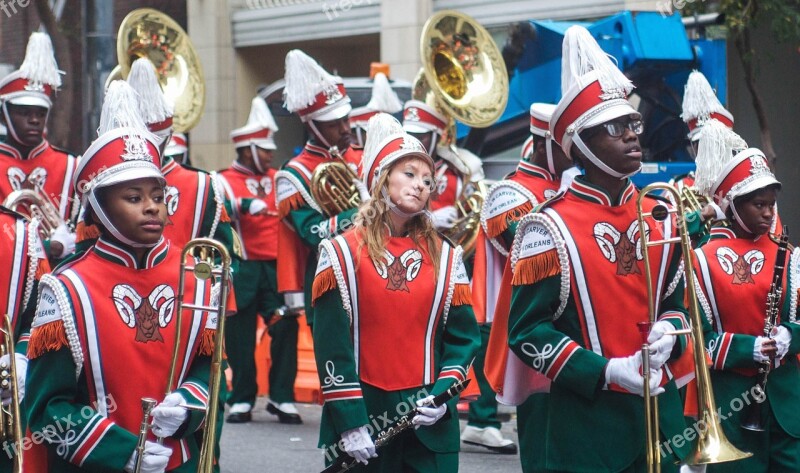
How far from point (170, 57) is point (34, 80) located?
142 centimetres

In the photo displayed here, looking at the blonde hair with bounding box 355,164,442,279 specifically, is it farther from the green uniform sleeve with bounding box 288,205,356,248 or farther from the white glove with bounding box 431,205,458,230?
the white glove with bounding box 431,205,458,230

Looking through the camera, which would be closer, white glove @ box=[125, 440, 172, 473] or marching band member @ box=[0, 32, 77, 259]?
white glove @ box=[125, 440, 172, 473]

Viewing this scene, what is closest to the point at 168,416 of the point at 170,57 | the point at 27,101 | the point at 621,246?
the point at 621,246

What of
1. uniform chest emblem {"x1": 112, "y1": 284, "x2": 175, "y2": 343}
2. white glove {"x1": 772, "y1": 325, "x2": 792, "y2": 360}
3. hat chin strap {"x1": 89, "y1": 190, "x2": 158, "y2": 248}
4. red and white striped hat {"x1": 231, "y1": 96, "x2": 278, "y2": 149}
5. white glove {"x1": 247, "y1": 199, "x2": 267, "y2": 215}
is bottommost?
white glove {"x1": 772, "y1": 325, "x2": 792, "y2": 360}

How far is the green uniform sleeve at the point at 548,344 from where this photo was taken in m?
4.86

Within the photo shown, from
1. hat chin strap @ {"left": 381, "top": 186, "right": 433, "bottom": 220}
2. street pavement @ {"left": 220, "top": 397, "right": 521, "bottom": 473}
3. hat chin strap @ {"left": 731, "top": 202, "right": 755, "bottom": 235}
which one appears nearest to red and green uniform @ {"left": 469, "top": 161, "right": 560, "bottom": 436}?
street pavement @ {"left": 220, "top": 397, "right": 521, "bottom": 473}

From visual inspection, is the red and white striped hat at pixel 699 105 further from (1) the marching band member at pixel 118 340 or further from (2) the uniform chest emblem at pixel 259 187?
(1) the marching band member at pixel 118 340

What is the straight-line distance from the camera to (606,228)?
5035 millimetres

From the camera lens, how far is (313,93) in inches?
352

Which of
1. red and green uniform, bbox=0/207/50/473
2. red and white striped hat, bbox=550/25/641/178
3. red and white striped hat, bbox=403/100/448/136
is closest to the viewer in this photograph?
red and white striped hat, bbox=550/25/641/178

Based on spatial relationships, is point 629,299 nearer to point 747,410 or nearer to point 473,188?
point 747,410

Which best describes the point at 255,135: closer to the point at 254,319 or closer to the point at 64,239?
the point at 254,319

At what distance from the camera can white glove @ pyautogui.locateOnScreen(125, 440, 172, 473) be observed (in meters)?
4.52

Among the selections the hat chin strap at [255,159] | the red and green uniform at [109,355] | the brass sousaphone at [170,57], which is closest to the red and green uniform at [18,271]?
the red and green uniform at [109,355]
